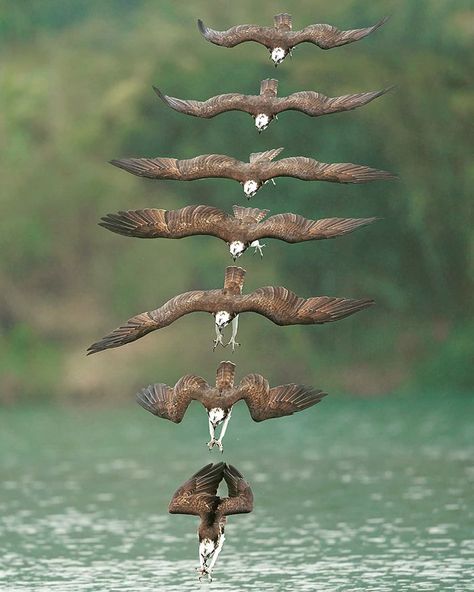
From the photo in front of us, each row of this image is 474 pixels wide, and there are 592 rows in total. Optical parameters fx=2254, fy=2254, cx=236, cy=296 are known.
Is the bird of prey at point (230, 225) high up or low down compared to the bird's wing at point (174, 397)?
up

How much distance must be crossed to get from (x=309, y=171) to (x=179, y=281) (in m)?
37.5

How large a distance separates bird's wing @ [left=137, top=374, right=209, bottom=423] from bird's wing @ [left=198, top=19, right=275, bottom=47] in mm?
3406

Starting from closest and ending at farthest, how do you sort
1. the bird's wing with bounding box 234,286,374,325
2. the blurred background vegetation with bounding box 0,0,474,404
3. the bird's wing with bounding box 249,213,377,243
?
1. the bird's wing with bounding box 234,286,374,325
2. the bird's wing with bounding box 249,213,377,243
3. the blurred background vegetation with bounding box 0,0,474,404

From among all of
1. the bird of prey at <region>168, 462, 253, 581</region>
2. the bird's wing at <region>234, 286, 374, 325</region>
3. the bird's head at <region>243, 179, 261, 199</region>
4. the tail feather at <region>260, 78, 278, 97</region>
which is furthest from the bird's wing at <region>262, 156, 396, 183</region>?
the bird of prey at <region>168, 462, 253, 581</region>

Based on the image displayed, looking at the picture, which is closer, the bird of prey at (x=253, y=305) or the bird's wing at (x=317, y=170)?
the bird of prey at (x=253, y=305)

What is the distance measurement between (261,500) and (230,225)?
16.0 metres

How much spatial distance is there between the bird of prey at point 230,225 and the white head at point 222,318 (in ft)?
1.60

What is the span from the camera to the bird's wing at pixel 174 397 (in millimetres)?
19062

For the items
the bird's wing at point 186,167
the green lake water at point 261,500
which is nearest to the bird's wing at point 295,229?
the bird's wing at point 186,167

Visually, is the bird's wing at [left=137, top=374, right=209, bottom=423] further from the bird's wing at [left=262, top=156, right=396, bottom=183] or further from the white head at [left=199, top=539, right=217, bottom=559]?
the bird's wing at [left=262, top=156, right=396, bottom=183]

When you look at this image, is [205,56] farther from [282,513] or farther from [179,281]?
[282,513]

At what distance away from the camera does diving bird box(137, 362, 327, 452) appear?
18781 mm

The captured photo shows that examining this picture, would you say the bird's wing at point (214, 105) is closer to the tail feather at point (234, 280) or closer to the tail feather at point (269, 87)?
the tail feather at point (269, 87)

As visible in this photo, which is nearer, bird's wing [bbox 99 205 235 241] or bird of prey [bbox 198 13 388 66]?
bird's wing [bbox 99 205 235 241]
